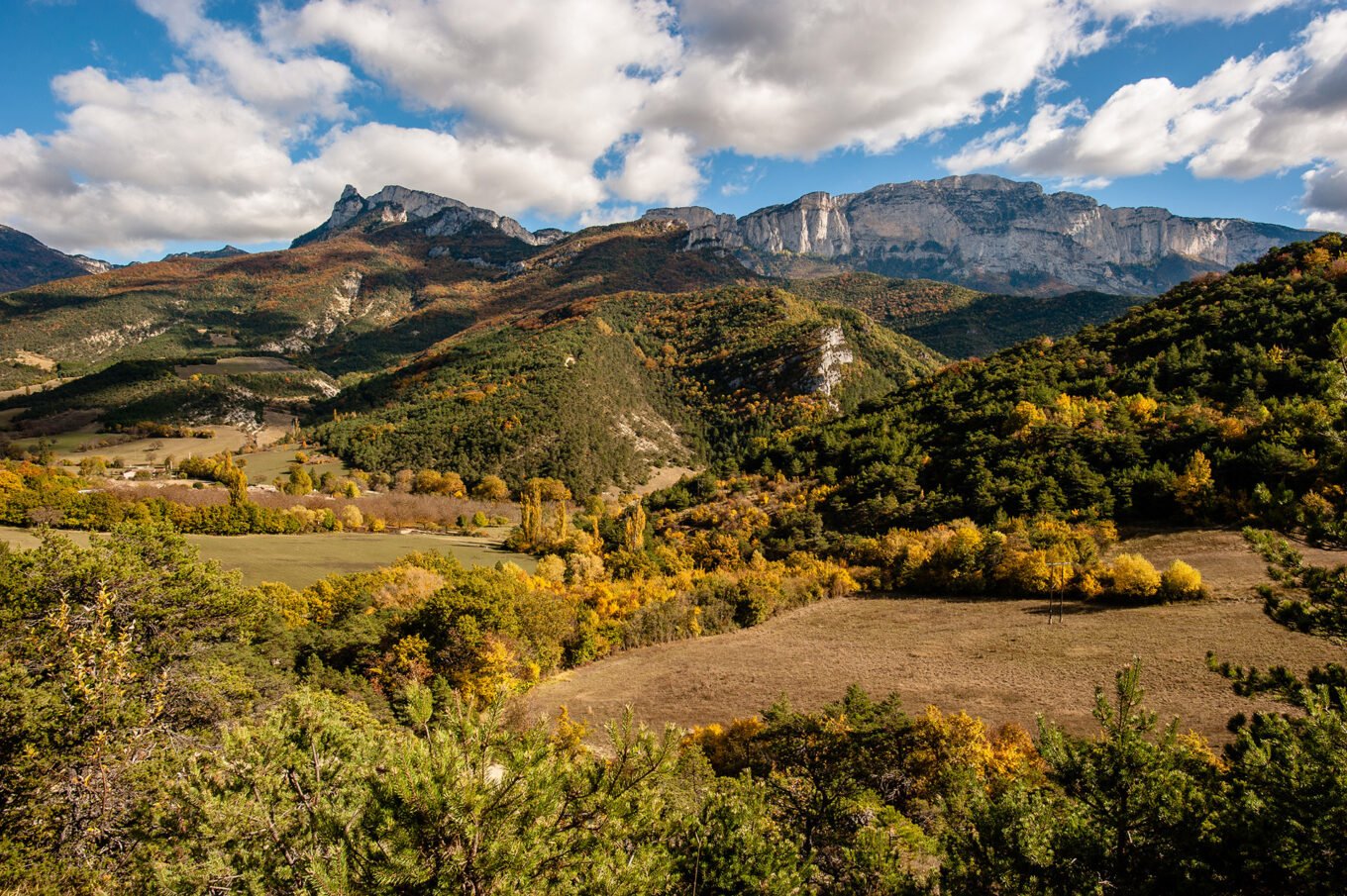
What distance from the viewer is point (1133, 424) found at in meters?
54.7

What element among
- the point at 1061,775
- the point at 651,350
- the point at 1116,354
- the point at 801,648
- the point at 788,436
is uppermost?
the point at 651,350

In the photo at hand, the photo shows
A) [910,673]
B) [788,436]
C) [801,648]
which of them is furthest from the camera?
[788,436]

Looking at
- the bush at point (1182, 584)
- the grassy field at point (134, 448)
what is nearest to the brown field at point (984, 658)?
the bush at point (1182, 584)

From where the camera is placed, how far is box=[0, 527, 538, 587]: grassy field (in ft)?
175

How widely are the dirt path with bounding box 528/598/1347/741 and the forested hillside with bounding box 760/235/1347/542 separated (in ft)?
43.5

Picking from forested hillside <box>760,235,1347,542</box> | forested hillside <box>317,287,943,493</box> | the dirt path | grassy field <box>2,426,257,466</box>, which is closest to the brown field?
the dirt path

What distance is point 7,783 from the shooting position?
13.0 m

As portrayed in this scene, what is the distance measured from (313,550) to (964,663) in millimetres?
65181

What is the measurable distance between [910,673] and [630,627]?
2052 centimetres

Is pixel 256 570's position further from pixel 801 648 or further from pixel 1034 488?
pixel 1034 488

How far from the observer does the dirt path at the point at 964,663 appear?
92.9 feet

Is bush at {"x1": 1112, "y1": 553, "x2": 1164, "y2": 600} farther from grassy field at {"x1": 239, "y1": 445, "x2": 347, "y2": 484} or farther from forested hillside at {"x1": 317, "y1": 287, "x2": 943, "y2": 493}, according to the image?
grassy field at {"x1": 239, "y1": 445, "x2": 347, "y2": 484}

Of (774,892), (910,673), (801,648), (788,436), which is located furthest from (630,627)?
(788,436)

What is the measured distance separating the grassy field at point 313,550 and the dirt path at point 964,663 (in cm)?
3212
